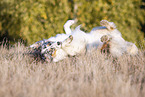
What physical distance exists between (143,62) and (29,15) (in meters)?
2.85

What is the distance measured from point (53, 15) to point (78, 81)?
310 centimetres

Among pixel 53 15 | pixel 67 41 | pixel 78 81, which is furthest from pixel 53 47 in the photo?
pixel 53 15

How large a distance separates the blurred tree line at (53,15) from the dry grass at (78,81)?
2.27 meters

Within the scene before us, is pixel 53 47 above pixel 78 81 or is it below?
above

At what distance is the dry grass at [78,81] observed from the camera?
3.00 feet

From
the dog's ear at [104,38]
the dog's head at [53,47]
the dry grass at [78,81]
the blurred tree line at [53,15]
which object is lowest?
the dry grass at [78,81]

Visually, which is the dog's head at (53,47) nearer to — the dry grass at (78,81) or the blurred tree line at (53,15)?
the dry grass at (78,81)

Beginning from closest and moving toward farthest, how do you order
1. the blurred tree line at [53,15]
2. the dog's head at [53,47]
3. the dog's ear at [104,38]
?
the dog's head at [53,47]
the dog's ear at [104,38]
the blurred tree line at [53,15]

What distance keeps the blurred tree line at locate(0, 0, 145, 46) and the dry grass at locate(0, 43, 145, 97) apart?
2270 millimetres

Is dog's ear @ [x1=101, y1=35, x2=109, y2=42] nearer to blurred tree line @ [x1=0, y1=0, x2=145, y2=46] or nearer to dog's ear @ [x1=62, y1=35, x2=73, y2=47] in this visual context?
dog's ear @ [x1=62, y1=35, x2=73, y2=47]

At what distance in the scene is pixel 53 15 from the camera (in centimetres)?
398

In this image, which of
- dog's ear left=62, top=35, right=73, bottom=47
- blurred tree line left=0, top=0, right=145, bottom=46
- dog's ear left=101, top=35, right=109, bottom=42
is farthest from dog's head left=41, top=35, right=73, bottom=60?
blurred tree line left=0, top=0, right=145, bottom=46

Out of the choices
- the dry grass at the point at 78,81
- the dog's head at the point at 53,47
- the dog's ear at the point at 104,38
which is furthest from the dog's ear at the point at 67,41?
the dog's ear at the point at 104,38

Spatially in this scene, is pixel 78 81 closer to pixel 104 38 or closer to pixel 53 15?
pixel 104 38
